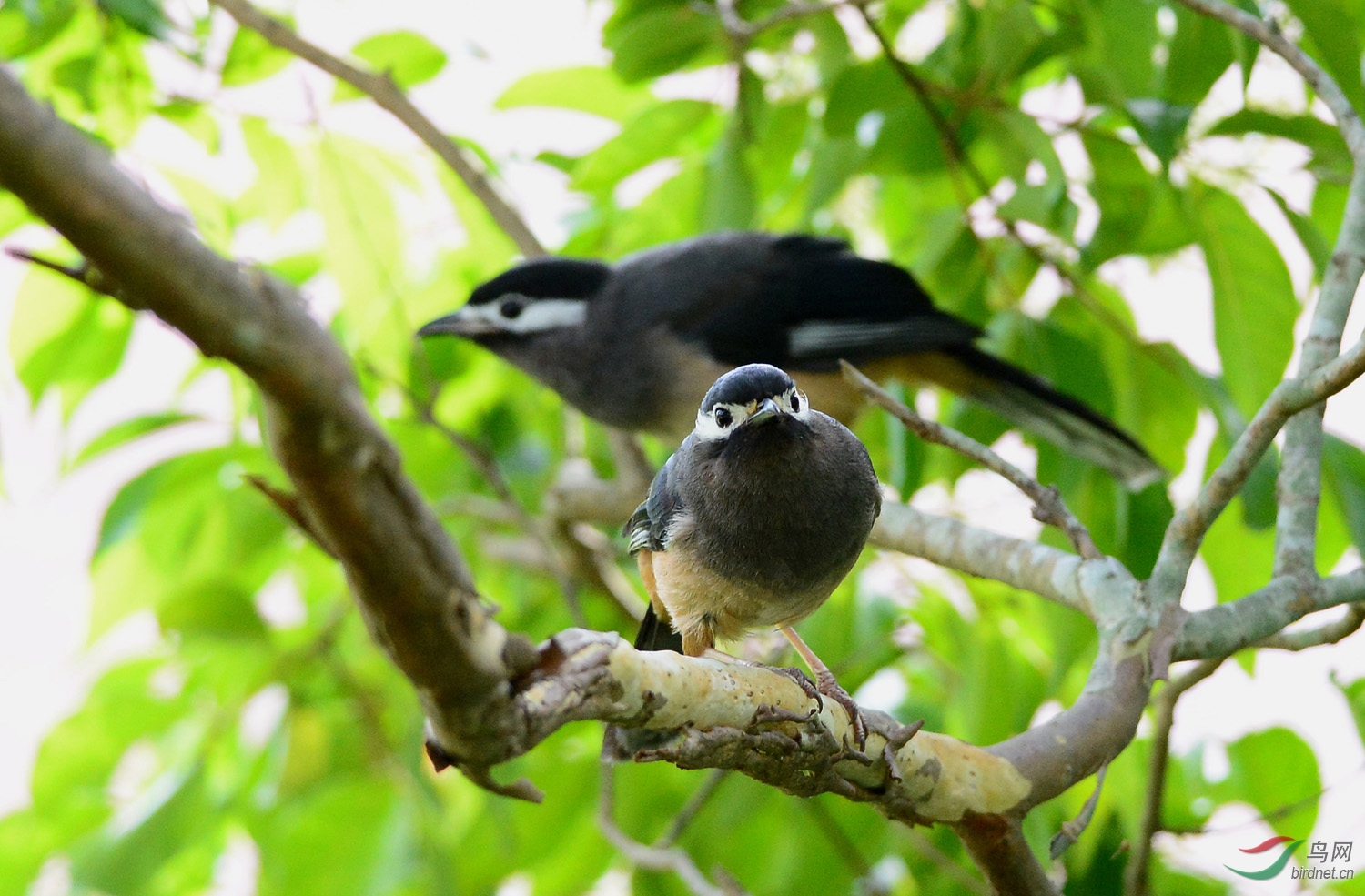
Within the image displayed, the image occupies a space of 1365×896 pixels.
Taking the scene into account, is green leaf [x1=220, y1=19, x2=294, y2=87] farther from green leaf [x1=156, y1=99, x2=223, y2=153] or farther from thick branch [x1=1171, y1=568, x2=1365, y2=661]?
thick branch [x1=1171, y1=568, x2=1365, y2=661]

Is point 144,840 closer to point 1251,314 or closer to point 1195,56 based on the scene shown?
point 1251,314

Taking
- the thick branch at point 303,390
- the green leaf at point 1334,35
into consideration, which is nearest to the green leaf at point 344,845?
the thick branch at point 303,390

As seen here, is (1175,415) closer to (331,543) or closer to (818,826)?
(818,826)

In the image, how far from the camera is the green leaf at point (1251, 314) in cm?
289

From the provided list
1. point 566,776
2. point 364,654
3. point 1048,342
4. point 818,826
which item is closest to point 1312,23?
point 1048,342

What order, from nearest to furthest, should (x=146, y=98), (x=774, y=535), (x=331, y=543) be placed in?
(x=331, y=543)
(x=774, y=535)
(x=146, y=98)

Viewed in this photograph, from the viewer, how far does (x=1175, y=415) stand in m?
3.55

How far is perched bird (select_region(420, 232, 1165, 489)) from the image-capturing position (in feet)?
13.1

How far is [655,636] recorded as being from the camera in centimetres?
272

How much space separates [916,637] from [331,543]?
9.25 feet

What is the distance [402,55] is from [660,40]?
36.6 inches

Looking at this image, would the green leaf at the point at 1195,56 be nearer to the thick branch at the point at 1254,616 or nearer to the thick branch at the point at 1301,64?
the thick branch at the point at 1301,64


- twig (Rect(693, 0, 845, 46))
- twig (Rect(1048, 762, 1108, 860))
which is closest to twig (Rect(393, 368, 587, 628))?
twig (Rect(693, 0, 845, 46))

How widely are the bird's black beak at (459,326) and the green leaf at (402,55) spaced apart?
0.74m
